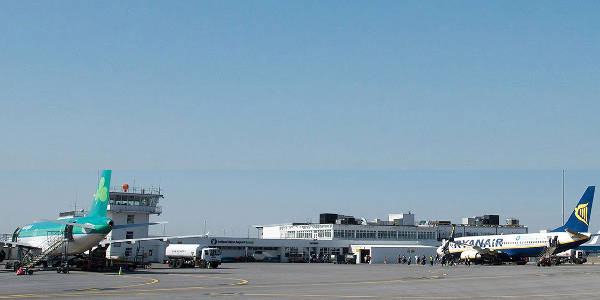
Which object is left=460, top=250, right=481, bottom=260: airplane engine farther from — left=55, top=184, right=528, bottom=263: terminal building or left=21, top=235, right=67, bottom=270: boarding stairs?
left=21, top=235, right=67, bottom=270: boarding stairs

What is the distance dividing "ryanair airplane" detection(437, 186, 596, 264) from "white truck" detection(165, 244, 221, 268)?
4403 cm

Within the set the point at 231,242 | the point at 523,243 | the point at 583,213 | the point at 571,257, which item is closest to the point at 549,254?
the point at 523,243

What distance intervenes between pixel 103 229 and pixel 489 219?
4810 inches

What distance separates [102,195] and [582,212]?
216 ft

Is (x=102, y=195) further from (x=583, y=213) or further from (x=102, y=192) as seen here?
(x=583, y=213)

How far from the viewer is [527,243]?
312 feet

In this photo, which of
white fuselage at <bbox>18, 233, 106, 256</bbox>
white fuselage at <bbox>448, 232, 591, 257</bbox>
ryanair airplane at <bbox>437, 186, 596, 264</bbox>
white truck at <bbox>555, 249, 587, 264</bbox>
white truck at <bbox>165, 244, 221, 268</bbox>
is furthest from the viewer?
white truck at <bbox>555, 249, 587, 264</bbox>

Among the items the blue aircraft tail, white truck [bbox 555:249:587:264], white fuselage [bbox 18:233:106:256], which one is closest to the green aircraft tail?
white fuselage [bbox 18:233:106:256]

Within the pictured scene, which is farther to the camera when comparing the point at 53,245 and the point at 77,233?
the point at 53,245

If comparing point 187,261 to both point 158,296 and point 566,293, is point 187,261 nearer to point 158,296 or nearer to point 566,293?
point 158,296

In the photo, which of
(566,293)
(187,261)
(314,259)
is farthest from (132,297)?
(314,259)

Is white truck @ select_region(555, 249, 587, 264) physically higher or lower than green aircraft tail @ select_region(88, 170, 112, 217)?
lower

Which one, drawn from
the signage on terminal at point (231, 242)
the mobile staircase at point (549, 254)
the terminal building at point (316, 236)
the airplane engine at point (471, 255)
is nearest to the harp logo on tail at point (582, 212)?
the mobile staircase at point (549, 254)

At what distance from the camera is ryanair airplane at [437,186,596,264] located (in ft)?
293
